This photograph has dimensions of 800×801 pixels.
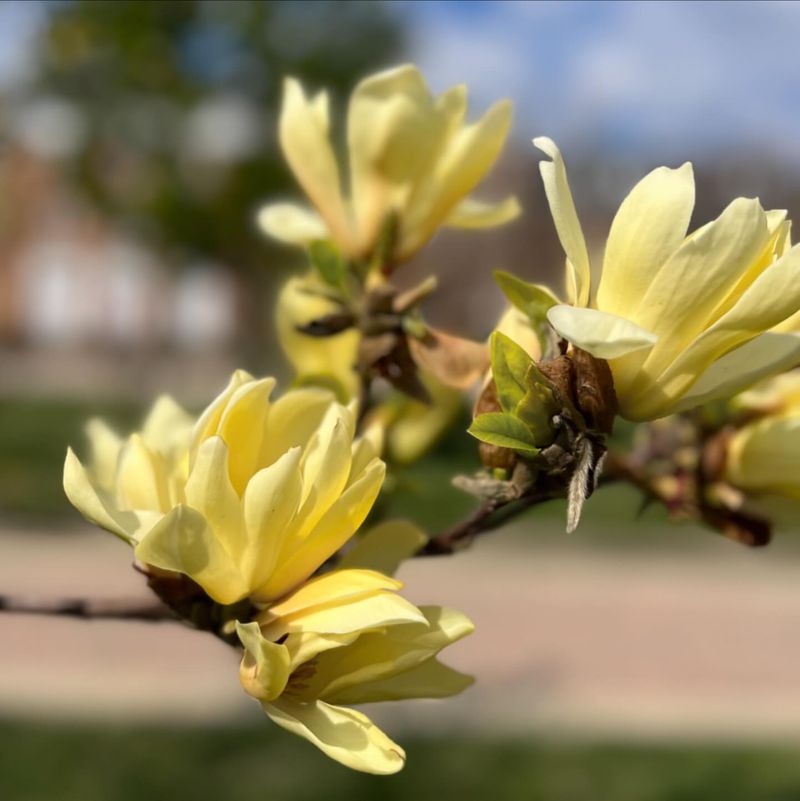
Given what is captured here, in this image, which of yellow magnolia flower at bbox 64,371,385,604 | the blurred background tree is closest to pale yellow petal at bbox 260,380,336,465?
yellow magnolia flower at bbox 64,371,385,604

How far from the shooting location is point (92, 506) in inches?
18.9

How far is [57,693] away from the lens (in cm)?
379

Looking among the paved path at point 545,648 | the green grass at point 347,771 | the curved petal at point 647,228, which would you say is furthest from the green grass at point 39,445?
the curved petal at point 647,228

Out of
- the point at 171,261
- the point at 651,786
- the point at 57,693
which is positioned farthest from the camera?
the point at 171,261

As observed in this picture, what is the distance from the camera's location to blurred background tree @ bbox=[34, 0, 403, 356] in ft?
28.7

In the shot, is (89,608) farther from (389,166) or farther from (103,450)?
(389,166)

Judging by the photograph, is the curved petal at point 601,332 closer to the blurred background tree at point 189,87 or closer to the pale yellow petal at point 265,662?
the pale yellow petal at point 265,662

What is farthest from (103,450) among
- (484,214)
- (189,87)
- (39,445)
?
(189,87)

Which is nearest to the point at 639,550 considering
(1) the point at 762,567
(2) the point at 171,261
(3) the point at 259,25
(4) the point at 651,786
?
(1) the point at 762,567

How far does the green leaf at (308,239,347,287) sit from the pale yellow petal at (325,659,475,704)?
26cm

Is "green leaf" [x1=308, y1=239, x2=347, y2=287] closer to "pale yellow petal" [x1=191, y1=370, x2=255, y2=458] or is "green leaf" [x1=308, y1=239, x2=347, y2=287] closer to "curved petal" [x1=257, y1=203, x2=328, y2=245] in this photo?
"curved petal" [x1=257, y1=203, x2=328, y2=245]

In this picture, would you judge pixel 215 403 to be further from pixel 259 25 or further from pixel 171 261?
pixel 171 261

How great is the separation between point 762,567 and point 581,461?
5.62 meters

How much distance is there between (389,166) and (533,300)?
0.74 feet
